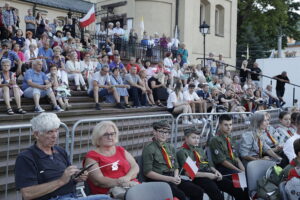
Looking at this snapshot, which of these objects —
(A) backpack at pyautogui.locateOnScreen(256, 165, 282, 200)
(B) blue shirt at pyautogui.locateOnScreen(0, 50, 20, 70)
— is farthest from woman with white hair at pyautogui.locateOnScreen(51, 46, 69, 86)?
(A) backpack at pyautogui.locateOnScreen(256, 165, 282, 200)

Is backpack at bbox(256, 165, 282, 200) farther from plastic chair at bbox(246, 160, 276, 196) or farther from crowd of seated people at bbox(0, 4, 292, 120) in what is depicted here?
crowd of seated people at bbox(0, 4, 292, 120)

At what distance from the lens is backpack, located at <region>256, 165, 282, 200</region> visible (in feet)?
14.9

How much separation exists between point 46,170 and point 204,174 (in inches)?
108

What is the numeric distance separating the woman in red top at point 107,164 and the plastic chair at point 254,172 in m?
1.65

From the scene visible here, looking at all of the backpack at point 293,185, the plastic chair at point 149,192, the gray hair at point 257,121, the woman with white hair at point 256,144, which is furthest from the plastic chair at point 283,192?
the gray hair at point 257,121

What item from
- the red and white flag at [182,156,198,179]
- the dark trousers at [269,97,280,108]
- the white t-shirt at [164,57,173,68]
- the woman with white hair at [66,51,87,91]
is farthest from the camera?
the dark trousers at [269,97,280,108]

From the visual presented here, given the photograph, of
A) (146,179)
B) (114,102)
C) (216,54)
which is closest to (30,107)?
(114,102)

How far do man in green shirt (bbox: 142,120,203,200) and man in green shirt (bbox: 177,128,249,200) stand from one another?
0.27 m

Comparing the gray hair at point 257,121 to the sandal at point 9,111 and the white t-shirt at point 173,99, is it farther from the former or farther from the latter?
the sandal at point 9,111

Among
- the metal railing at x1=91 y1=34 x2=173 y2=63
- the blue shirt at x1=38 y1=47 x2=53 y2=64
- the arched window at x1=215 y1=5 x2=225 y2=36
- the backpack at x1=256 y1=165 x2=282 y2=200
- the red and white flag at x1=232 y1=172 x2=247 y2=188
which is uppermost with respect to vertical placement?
the arched window at x1=215 y1=5 x2=225 y2=36

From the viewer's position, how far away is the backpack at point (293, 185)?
413cm

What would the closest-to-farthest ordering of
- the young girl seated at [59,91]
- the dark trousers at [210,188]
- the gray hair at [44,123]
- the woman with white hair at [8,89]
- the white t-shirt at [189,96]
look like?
the gray hair at [44,123] → the dark trousers at [210,188] → the woman with white hair at [8,89] → the young girl seated at [59,91] → the white t-shirt at [189,96]

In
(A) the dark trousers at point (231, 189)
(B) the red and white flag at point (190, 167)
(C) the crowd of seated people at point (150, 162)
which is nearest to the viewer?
(C) the crowd of seated people at point (150, 162)

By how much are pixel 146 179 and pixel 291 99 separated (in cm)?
1715
